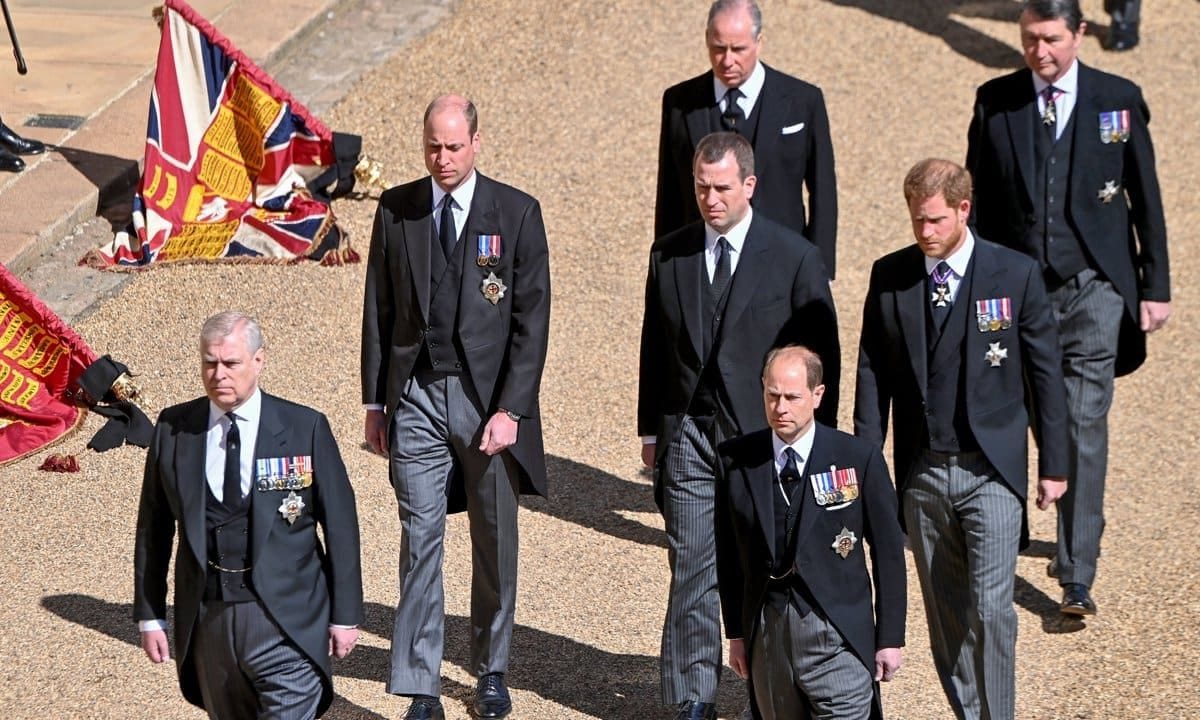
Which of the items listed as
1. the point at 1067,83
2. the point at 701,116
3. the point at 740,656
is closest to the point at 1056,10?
the point at 1067,83

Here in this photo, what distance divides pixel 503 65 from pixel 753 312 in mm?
6452

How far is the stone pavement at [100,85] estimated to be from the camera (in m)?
10.0

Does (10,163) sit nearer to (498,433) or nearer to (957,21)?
(498,433)

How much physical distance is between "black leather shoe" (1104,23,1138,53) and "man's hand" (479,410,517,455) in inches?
317

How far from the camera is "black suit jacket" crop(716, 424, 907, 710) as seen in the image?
549cm

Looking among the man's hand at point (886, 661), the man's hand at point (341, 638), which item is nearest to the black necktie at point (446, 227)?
the man's hand at point (341, 638)

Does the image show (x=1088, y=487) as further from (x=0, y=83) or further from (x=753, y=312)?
(x=0, y=83)

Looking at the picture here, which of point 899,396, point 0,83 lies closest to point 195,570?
point 899,396

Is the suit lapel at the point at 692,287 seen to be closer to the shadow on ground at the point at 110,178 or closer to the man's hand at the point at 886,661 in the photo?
the man's hand at the point at 886,661

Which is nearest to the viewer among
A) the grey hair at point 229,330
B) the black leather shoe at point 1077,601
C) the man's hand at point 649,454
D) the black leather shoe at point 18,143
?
the grey hair at point 229,330

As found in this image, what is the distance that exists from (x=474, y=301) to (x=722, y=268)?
34.8 inches

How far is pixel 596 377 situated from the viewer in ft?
30.9

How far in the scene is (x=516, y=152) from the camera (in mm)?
Result: 11438

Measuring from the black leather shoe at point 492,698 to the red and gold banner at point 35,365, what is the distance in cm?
288
